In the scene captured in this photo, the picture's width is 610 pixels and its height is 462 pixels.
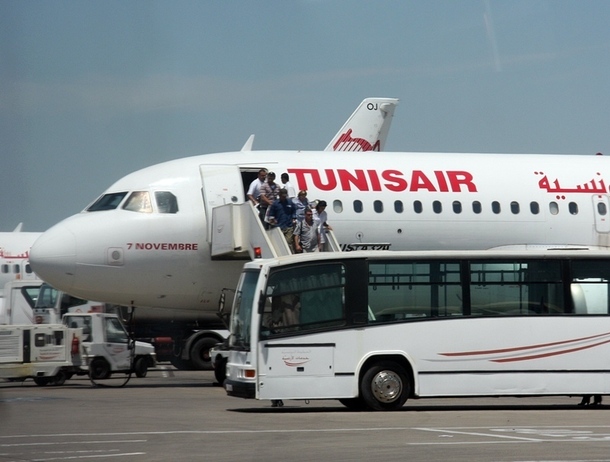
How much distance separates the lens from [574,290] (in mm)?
22156

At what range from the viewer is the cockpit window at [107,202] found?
2826cm

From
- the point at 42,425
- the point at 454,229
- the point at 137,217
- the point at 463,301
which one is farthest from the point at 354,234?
the point at 42,425

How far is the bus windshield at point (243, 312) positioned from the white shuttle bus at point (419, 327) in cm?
4

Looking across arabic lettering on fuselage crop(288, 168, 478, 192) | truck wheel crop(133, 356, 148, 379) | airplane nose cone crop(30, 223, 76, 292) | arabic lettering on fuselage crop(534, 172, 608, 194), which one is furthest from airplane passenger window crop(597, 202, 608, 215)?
truck wheel crop(133, 356, 148, 379)

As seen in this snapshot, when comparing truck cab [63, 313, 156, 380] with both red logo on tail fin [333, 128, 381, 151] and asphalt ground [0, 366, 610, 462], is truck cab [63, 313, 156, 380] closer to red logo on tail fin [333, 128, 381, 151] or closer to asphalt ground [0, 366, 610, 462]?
asphalt ground [0, 366, 610, 462]

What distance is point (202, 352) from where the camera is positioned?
34969 millimetres

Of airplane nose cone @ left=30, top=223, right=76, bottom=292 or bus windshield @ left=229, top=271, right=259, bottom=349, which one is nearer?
bus windshield @ left=229, top=271, right=259, bottom=349

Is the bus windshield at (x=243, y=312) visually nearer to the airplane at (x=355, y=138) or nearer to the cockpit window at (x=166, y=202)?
the cockpit window at (x=166, y=202)

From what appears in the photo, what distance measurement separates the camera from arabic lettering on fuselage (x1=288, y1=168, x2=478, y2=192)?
28.6m

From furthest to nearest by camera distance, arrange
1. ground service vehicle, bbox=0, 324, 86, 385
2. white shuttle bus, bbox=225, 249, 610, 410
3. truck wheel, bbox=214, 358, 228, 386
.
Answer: ground service vehicle, bbox=0, 324, 86, 385 → truck wheel, bbox=214, 358, 228, 386 → white shuttle bus, bbox=225, 249, 610, 410

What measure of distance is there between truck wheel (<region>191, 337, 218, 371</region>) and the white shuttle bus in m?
12.6

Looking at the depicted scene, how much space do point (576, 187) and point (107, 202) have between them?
11.2 metres

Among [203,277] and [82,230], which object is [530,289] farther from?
[82,230]

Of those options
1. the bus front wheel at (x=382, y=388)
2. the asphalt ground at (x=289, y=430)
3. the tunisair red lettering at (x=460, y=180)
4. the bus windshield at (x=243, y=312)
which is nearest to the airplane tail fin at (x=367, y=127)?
the tunisair red lettering at (x=460, y=180)
